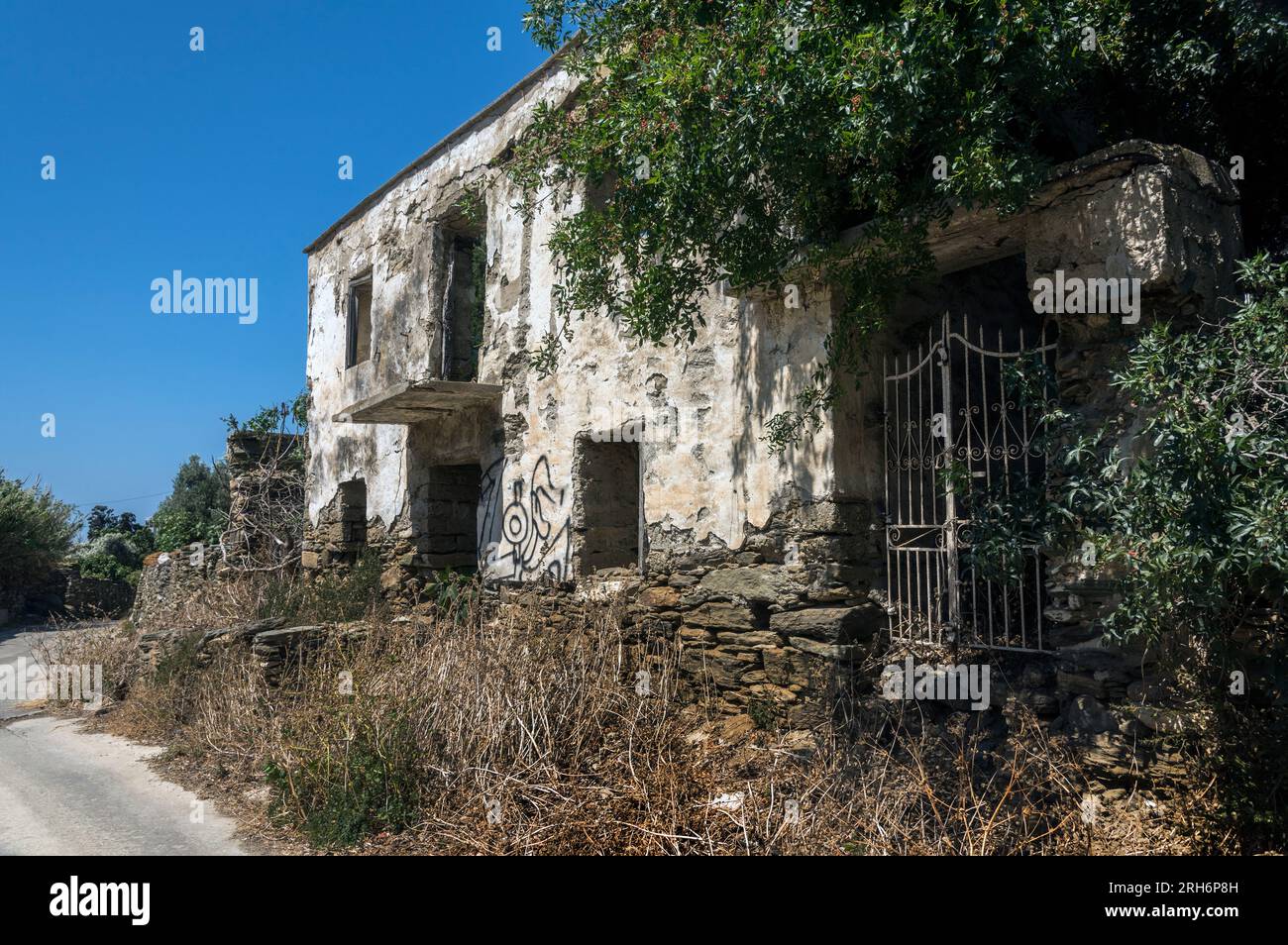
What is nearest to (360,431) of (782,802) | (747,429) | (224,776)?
(224,776)

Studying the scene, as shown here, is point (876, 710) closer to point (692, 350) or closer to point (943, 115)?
point (692, 350)

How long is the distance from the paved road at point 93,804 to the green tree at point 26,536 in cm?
1252

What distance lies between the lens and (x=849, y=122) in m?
4.56

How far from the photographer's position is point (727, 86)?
4887mm

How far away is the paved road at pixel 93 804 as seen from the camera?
4945 millimetres

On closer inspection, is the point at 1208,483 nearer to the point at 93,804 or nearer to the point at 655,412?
the point at 655,412

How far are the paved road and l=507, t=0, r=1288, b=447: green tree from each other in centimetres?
402

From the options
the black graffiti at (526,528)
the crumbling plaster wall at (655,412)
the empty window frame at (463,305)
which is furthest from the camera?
the empty window frame at (463,305)

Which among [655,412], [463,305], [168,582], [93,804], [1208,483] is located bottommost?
[93,804]

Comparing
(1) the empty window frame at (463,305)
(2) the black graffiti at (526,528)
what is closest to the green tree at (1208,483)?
(2) the black graffiti at (526,528)

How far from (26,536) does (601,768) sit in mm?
18682

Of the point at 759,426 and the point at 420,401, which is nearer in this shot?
the point at 759,426

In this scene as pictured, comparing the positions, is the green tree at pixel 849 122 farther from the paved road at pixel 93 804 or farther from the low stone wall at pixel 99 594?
the low stone wall at pixel 99 594

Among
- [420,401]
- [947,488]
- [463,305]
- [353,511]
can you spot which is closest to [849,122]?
[947,488]
